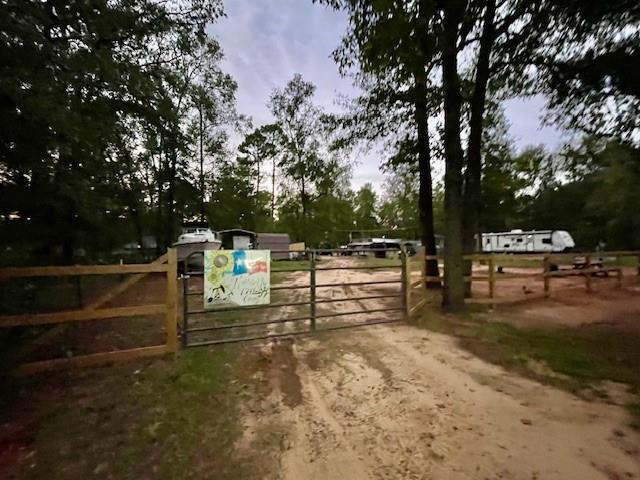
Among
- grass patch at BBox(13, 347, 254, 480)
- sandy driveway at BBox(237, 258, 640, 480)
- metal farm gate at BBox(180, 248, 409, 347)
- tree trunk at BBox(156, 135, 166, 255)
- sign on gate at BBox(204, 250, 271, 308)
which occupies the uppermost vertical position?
tree trunk at BBox(156, 135, 166, 255)

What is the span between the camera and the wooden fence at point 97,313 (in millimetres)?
4119

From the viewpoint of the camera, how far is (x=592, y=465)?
271 centimetres

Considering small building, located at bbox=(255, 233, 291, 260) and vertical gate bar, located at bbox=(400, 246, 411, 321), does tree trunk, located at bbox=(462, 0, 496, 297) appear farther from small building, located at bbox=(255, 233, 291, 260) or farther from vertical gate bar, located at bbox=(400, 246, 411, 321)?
small building, located at bbox=(255, 233, 291, 260)

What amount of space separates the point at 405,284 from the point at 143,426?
5432 millimetres

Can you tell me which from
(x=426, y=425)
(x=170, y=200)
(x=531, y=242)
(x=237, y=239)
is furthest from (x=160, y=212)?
(x=531, y=242)

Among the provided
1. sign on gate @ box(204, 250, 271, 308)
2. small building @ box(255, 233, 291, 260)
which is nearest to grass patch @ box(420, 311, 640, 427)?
sign on gate @ box(204, 250, 271, 308)

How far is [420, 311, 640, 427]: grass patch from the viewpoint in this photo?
4465 millimetres

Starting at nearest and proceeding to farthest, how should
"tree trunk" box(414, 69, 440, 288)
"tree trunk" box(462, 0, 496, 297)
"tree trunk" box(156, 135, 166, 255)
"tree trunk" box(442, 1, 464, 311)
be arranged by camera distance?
"tree trunk" box(442, 1, 464, 311), "tree trunk" box(462, 0, 496, 297), "tree trunk" box(414, 69, 440, 288), "tree trunk" box(156, 135, 166, 255)

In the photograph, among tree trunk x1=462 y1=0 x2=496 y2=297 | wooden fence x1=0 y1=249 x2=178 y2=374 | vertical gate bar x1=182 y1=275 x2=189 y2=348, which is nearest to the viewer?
wooden fence x1=0 y1=249 x2=178 y2=374

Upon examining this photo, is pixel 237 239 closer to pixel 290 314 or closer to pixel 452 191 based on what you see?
pixel 290 314

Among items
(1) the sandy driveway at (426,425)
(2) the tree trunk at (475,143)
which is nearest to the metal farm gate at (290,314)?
(1) the sandy driveway at (426,425)

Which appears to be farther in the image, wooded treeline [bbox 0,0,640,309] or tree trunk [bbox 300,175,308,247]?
tree trunk [bbox 300,175,308,247]

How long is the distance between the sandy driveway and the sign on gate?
105 cm

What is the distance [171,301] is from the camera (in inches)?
195
